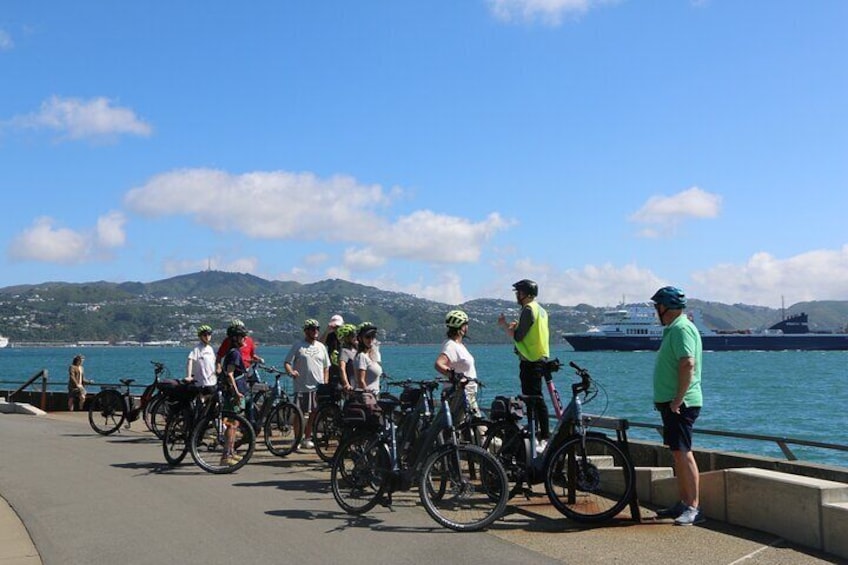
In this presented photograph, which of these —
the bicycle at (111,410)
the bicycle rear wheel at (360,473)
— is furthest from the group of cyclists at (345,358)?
the bicycle at (111,410)

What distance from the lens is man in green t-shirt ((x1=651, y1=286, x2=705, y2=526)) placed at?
6836mm

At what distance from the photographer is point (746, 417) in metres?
37.3

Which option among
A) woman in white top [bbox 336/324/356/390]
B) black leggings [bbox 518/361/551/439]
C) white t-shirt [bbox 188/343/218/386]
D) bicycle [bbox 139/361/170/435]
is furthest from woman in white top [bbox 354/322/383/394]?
bicycle [bbox 139/361/170/435]

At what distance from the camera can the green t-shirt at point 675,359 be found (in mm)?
6902

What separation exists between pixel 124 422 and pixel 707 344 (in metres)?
132

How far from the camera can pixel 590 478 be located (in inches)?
284

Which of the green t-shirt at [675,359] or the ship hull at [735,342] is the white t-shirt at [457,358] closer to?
the green t-shirt at [675,359]

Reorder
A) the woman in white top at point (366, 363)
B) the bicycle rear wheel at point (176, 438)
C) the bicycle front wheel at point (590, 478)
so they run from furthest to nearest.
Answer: the bicycle rear wheel at point (176, 438) < the woman in white top at point (366, 363) < the bicycle front wheel at point (590, 478)

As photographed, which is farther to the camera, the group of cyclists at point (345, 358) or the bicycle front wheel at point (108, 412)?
the bicycle front wheel at point (108, 412)

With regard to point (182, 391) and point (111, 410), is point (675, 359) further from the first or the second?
point (111, 410)

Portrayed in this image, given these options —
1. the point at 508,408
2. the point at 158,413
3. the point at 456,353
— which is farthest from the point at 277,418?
the point at 508,408

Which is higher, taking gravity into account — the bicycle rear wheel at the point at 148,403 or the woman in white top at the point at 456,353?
the woman in white top at the point at 456,353

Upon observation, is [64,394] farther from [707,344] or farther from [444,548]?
[707,344]

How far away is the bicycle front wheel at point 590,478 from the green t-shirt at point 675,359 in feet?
2.11
